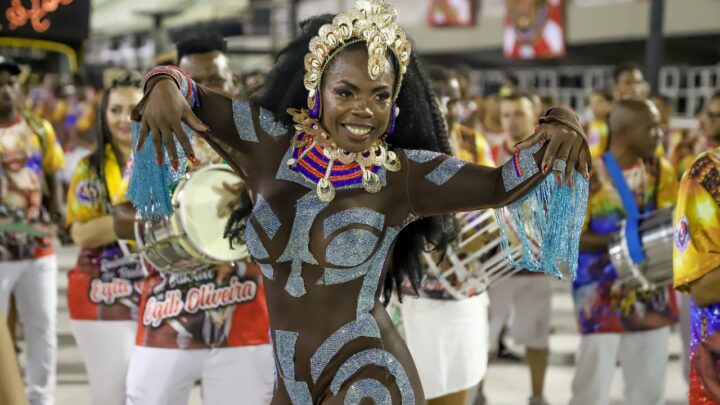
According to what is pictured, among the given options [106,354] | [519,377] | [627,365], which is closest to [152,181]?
[106,354]

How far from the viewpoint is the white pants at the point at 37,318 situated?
18.7ft

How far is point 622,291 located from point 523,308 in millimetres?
1672

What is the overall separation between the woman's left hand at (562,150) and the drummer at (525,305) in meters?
3.85

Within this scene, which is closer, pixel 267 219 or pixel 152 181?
pixel 152 181

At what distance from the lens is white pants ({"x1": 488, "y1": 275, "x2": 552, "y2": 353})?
21.5ft

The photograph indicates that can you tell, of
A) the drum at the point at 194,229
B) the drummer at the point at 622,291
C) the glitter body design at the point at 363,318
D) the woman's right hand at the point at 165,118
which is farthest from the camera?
the drummer at the point at 622,291

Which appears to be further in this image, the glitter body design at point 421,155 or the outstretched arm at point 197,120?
the glitter body design at point 421,155

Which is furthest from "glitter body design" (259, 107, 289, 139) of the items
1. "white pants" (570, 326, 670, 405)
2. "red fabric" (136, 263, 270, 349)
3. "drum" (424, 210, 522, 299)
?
"white pants" (570, 326, 670, 405)

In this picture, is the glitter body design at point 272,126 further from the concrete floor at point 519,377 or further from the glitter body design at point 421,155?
the concrete floor at point 519,377

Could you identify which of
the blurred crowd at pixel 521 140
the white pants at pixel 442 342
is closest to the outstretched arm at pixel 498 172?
the blurred crowd at pixel 521 140

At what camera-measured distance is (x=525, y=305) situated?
21.9 feet

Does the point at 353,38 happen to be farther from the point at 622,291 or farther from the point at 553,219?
the point at 622,291

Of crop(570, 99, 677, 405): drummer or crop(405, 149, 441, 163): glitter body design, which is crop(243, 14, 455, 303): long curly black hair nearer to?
crop(405, 149, 441, 163): glitter body design

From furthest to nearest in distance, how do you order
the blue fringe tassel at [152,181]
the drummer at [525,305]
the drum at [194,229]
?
the drummer at [525,305] → the drum at [194,229] → the blue fringe tassel at [152,181]
